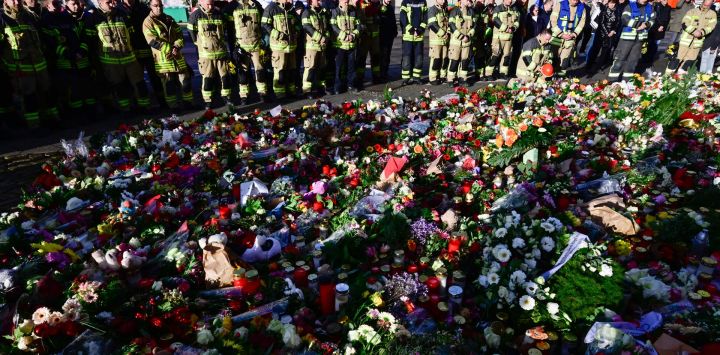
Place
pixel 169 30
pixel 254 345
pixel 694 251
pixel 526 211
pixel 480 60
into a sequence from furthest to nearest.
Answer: pixel 480 60
pixel 169 30
pixel 526 211
pixel 694 251
pixel 254 345

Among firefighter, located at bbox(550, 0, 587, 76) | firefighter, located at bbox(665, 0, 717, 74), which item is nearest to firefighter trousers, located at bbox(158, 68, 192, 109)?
firefighter, located at bbox(550, 0, 587, 76)

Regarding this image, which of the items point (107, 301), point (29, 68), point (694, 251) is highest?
point (29, 68)

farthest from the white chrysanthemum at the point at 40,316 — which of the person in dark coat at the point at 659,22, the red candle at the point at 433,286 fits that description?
the person in dark coat at the point at 659,22

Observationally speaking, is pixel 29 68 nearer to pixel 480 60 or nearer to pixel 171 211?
pixel 171 211

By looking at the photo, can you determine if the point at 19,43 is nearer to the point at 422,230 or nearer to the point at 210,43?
the point at 210,43

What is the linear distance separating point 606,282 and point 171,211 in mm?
3871

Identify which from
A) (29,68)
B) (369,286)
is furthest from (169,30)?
(369,286)

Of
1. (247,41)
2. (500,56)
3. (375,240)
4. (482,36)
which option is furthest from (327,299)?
(482,36)

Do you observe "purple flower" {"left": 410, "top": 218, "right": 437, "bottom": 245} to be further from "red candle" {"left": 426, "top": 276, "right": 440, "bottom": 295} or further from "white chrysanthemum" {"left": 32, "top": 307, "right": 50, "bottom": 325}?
"white chrysanthemum" {"left": 32, "top": 307, "right": 50, "bottom": 325}

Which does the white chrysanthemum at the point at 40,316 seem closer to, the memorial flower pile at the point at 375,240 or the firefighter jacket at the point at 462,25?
the memorial flower pile at the point at 375,240

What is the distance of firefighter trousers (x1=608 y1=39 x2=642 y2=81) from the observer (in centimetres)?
1044

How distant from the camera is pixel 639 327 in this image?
10.1 feet

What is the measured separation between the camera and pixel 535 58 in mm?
9492

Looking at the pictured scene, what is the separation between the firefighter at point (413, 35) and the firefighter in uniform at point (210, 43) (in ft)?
12.9
